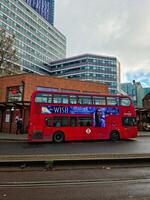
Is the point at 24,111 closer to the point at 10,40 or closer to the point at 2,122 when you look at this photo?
the point at 2,122

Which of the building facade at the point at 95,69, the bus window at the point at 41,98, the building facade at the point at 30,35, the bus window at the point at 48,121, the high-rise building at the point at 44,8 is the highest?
the high-rise building at the point at 44,8

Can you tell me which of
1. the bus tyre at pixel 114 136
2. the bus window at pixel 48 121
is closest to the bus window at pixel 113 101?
the bus tyre at pixel 114 136

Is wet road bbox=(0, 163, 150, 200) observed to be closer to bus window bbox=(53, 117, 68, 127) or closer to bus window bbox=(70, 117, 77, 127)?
bus window bbox=(53, 117, 68, 127)

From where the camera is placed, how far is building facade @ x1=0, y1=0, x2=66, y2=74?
8122 cm

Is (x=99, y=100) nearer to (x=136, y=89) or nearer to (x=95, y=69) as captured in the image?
(x=136, y=89)

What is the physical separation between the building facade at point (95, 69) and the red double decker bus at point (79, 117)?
7612 centimetres

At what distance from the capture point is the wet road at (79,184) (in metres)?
5.95

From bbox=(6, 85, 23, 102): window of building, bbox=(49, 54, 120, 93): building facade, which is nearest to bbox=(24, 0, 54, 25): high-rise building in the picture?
bbox=(49, 54, 120, 93): building facade

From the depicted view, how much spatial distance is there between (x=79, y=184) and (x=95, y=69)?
305ft

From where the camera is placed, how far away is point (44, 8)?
382 feet

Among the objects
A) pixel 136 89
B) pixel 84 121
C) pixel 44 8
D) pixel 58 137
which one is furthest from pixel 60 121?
pixel 44 8

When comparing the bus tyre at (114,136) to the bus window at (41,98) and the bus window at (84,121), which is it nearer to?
the bus window at (84,121)

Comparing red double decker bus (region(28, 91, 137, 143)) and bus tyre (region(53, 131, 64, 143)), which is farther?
bus tyre (region(53, 131, 64, 143))

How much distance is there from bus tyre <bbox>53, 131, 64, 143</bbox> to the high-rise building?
98.8 meters
